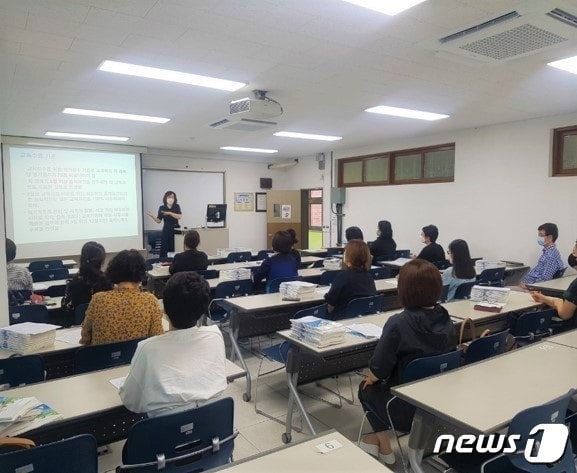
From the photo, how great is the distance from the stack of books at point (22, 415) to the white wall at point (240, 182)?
8840mm

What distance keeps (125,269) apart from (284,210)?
8.90 metres

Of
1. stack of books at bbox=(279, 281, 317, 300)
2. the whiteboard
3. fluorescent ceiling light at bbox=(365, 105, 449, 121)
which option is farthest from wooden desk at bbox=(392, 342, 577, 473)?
the whiteboard

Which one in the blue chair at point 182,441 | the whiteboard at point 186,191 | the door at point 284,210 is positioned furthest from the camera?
the door at point 284,210

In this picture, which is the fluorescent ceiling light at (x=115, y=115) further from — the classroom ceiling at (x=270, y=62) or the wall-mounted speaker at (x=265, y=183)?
the wall-mounted speaker at (x=265, y=183)

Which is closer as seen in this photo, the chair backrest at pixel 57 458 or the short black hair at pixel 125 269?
the chair backrest at pixel 57 458

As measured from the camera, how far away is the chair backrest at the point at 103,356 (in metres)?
2.24

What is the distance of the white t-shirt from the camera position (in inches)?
66.8

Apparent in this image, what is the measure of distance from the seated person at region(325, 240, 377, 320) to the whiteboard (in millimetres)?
7141

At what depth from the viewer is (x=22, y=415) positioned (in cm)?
162

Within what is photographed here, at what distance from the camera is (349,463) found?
1.38 metres

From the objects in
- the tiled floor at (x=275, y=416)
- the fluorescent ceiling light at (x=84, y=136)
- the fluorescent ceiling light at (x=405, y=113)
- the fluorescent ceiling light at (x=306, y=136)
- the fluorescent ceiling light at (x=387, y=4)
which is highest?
the fluorescent ceiling light at (x=306, y=136)

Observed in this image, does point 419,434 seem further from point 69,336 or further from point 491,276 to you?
point 491,276

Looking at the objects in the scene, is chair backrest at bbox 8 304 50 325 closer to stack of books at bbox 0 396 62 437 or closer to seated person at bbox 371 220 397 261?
stack of books at bbox 0 396 62 437

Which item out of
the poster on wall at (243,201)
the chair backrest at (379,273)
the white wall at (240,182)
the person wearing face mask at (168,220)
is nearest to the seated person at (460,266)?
the chair backrest at (379,273)
